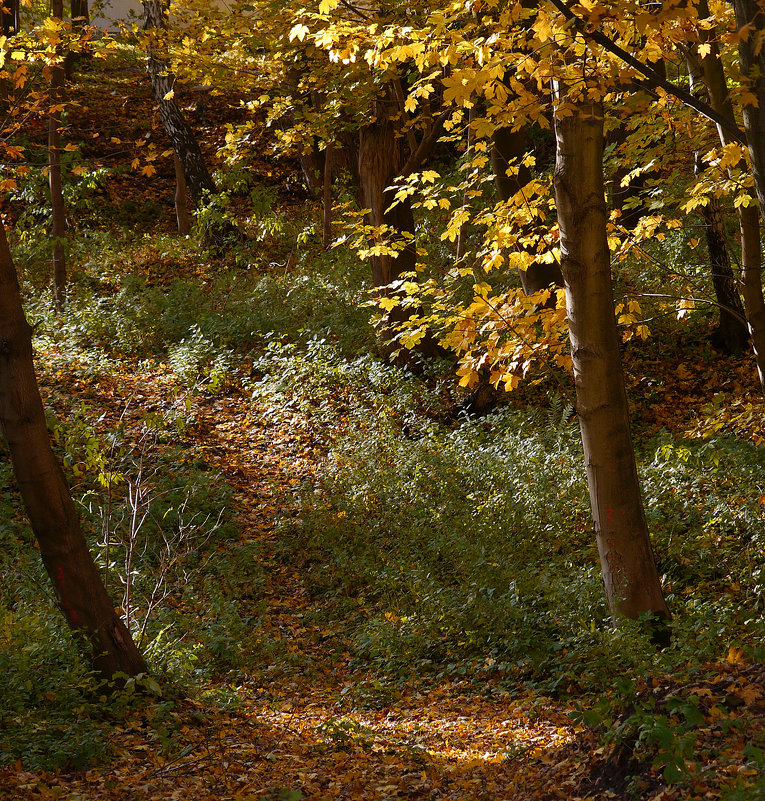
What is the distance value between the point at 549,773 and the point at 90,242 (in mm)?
15205

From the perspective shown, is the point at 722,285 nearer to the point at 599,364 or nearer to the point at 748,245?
the point at 748,245

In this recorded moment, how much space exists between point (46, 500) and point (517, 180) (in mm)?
7068

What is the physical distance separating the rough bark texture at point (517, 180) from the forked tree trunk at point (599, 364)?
424 cm

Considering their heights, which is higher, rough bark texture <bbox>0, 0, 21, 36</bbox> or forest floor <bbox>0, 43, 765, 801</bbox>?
rough bark texture <bbox>0, 0, 21, 36</bbox>

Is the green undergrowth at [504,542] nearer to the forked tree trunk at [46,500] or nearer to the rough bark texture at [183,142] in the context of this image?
the forked tree trunk at [46,500]

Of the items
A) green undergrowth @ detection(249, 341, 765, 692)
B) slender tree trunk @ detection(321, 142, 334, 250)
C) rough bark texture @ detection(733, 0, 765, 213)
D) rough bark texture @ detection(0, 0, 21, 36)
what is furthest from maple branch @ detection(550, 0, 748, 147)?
rough bark texture @ detection(0, 0, 21, 36)

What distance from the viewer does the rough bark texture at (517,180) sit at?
8938 millimetres

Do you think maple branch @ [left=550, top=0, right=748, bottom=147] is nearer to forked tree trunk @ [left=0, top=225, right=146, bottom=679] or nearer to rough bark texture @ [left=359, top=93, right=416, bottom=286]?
forked tree trunk @ [left=0, top=225, right=146, bottom=679]

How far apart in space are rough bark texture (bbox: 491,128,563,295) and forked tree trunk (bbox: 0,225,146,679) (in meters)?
6.12

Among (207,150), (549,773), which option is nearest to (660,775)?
(549,773)

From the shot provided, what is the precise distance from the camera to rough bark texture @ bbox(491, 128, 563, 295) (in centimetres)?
894

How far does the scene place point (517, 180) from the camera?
930cm

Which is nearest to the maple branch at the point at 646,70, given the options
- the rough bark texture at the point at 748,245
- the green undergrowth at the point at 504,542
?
the rough bark texture at the point at 748,245

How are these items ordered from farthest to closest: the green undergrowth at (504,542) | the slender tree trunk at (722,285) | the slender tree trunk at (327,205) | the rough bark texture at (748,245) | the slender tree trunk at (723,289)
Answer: the slender tree trunk at (327,205)
the slender tree trunk at (723,289)
the slender tree trunk at (722,285)
the green undergrowth at (504,542)
the rough bark texture at (748,245)
